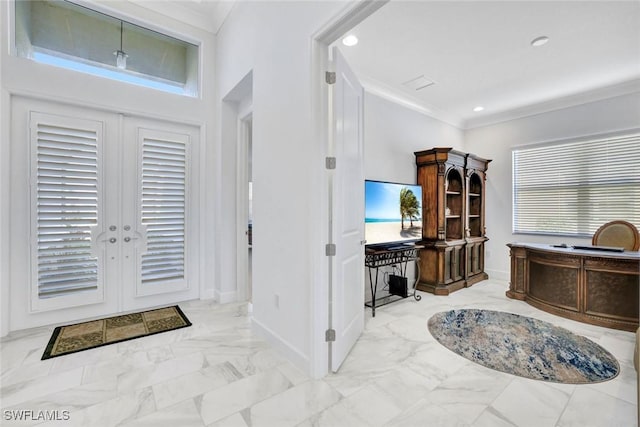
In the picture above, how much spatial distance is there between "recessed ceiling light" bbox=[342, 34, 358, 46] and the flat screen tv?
5.05ft

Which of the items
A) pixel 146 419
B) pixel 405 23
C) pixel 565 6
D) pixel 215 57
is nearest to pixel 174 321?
pixel 146 419

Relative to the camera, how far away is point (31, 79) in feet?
8.97

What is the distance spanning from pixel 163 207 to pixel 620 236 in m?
5.61

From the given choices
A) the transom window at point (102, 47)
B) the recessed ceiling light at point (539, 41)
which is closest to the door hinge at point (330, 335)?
the transom window at point (102, 47)

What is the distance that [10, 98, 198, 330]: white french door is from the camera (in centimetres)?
275

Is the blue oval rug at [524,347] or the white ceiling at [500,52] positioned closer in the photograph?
the blue oval rug at [524,347]

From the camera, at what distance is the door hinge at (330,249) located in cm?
206

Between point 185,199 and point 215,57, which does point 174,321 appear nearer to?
point 185,199

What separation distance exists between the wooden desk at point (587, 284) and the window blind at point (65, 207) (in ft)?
17.0

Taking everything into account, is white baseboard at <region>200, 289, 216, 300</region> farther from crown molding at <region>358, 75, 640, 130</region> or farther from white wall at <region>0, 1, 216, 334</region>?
crown molding at <region>358, 75, 640, 130</region>

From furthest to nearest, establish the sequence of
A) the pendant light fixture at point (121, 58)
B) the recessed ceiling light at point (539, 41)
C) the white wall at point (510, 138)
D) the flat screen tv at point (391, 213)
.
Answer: the white wall at point (510, 138), the flat screen tv at point (391, 213), the pendant light fixture at point (121, 58), the recessed ceiling light at point (539, 41)

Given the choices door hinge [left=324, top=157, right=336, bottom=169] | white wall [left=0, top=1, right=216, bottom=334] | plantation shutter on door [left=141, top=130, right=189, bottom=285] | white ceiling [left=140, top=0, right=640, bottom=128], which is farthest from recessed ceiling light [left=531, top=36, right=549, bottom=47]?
plantation shutter on door [left=141, top=130, right=189, bottom=285]

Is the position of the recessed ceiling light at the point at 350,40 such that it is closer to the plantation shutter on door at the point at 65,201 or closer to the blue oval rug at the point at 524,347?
the plantation shutter on door at the point at 65,201

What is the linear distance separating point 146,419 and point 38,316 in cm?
218
